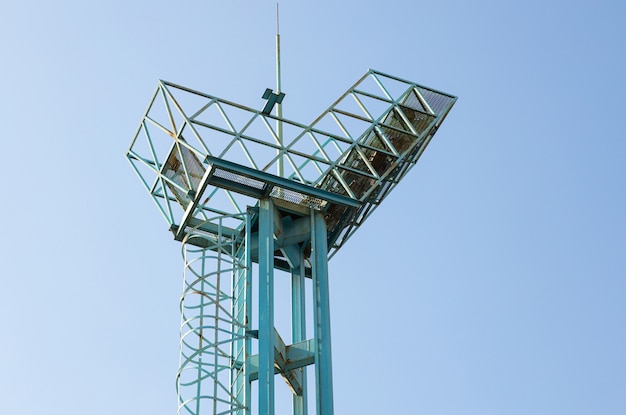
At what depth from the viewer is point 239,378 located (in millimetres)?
48125

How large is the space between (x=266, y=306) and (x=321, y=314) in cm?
228

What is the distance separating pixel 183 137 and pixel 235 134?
1813mm

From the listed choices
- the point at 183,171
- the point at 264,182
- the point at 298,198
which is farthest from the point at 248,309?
the point at 183,171

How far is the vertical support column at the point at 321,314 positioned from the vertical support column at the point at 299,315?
5.00ft

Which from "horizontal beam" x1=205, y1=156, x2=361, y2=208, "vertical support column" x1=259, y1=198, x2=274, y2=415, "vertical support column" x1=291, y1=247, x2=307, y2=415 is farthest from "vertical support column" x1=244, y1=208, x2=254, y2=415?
"vertical support column" x1=291, y1=247, x2=307, y2=415

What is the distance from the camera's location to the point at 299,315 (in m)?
51.6

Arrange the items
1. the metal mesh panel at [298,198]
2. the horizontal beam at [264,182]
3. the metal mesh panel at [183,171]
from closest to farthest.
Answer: the horizontal beam at [264,182]
the metal mesh panel at [183,171]
the metal mesh panel at [298,198]

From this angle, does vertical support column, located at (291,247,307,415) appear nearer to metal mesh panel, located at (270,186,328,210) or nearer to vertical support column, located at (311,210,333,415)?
vertical support column, located at (311,210,333,415)

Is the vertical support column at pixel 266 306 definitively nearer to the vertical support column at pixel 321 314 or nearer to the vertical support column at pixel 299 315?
the vertical support column at pixel 321 314

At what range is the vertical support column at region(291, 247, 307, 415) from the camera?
165ft

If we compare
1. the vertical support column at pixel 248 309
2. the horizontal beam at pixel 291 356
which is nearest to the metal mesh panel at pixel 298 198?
the vertical support column at pixel 248 309

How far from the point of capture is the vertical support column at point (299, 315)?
50.3m

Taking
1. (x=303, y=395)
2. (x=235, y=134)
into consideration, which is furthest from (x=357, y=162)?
(x=303, y=395)

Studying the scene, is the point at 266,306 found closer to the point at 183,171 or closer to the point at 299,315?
the point at 299,315
